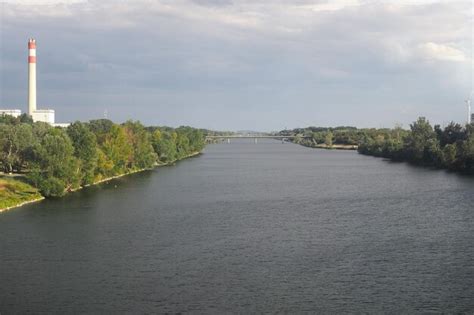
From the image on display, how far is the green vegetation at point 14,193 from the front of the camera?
89.1 ft

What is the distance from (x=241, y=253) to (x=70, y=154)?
53.7 ft

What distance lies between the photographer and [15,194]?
28719 mm

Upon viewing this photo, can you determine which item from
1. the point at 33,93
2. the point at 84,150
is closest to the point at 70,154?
the point at 84,150

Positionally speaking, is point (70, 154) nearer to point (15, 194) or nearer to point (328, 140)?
point (15, 194)

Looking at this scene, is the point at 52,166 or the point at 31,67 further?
the point at 31,67

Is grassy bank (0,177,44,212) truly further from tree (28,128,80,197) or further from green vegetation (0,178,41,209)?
tree (28,128,80,197)

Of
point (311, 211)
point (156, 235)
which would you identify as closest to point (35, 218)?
point (156, 235)

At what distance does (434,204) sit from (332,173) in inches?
742

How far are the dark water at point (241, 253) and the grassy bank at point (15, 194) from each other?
93cm

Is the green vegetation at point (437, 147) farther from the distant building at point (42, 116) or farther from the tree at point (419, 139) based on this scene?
the distant building at point (42, 116)

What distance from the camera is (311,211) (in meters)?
26.0

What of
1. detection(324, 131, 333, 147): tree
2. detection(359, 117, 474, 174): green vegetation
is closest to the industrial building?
detection(359, 117, 474, 174): green vegetation

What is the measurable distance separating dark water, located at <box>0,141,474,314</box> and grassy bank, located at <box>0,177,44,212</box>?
0.93 meters

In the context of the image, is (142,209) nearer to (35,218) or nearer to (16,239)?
(35,218)
